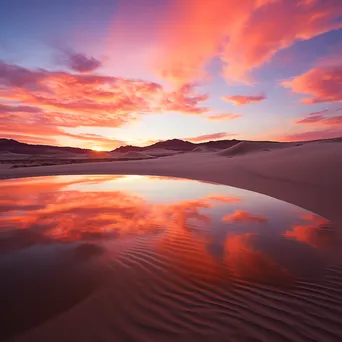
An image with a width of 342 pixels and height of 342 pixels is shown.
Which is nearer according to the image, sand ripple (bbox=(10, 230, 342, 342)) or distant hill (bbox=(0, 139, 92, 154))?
sand ripple (bbox=(10, 230, 342, 342))

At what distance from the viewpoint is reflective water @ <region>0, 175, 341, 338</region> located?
108 inches

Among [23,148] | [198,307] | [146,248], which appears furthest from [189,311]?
[23,148]

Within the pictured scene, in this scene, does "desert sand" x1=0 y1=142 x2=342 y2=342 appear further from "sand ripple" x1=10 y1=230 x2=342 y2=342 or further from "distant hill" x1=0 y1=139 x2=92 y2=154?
"distant hill" x1=0 y1=139 x2=92 y2=154

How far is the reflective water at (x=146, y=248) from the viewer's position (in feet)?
8.98

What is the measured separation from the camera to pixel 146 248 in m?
3.82

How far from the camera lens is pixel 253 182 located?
35.5 feet

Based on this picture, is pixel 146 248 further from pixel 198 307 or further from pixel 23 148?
pixel 23 148

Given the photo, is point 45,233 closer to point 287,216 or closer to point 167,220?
point 167,220

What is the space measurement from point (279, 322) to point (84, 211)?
5.22m

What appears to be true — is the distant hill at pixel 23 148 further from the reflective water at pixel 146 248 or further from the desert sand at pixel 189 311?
the desert sand at pixel 189 311

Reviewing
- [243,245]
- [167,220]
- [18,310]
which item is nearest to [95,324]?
[18,310]

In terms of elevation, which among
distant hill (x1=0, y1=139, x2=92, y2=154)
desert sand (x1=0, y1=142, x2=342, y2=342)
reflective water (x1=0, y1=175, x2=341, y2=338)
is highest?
distant hill (x1=0, y1=139, x2=92, y2=154)

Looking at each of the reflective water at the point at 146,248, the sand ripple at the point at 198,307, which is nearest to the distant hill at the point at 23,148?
the reflective water at the point at 146,248

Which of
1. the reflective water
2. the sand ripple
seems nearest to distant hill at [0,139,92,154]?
the reflective water
